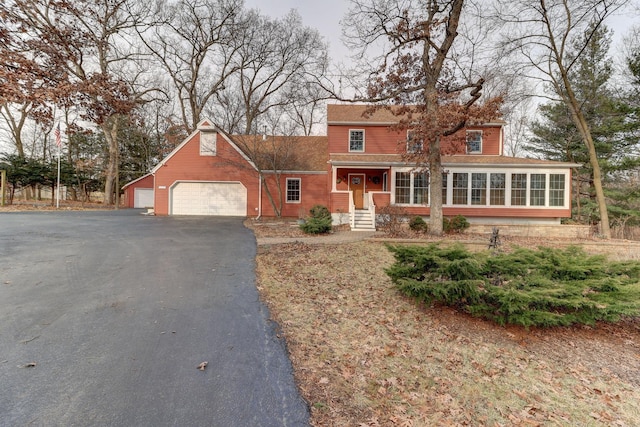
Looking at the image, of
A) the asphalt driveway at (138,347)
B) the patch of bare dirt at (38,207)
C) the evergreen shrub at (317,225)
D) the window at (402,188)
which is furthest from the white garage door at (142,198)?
the window at (402,188)

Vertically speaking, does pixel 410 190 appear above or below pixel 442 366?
above

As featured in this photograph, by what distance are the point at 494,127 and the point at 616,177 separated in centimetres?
1114

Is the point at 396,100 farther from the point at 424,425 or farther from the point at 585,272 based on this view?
the point at 424,425

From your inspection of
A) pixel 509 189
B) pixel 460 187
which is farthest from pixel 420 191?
pixel 509 189

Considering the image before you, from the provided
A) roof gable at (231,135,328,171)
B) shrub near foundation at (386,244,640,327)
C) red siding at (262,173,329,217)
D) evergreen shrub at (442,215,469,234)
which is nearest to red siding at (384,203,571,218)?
evergreen shrub at (442,215,469,234)

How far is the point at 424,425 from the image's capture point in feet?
8.16

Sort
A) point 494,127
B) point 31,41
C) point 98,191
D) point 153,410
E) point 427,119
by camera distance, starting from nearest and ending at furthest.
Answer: point 153,410 < point 31,41 < point 427,119 < point 494,127 < point 98,191

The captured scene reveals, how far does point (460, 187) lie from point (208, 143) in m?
15.5

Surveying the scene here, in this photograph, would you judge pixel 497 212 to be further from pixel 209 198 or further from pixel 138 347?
pixel 209 198

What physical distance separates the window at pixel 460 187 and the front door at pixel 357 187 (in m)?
4.77

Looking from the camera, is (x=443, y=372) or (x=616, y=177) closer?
(x=443, y=372)

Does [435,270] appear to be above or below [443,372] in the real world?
above

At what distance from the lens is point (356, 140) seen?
18.4 m

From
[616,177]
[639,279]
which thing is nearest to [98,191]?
[639,279]
